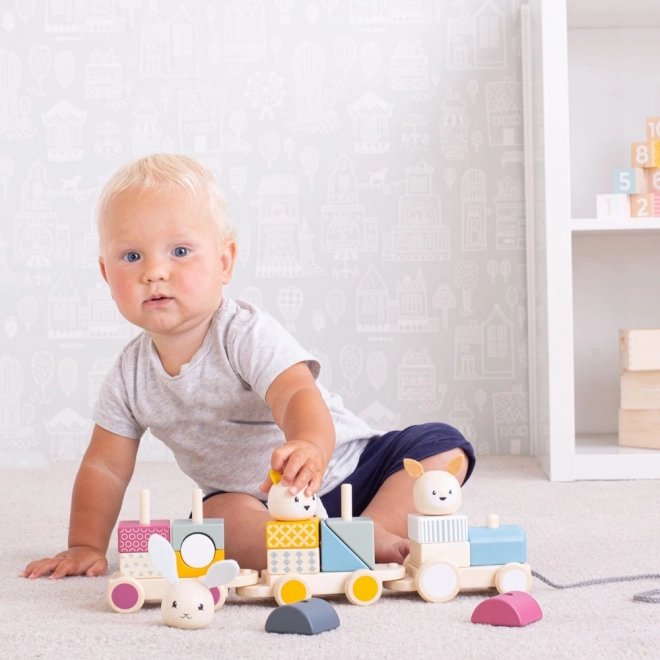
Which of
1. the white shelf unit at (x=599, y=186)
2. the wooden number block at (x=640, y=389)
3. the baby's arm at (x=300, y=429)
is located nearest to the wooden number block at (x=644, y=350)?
the wooden number block at (x=640, y=389)

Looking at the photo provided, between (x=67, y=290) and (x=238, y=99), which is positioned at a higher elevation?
(x=238, y=99)

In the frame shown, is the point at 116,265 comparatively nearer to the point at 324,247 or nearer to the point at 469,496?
the point at 469,496

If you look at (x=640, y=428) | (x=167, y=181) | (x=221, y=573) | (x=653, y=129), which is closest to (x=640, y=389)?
(x=640, y=428)

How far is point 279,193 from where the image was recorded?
6.10ft

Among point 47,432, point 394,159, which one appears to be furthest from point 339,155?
point 47,432

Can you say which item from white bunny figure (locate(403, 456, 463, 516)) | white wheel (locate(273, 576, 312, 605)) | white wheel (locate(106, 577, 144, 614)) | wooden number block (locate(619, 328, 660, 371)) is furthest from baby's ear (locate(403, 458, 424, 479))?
wooden number block (locate(619, 328, 660, 371))

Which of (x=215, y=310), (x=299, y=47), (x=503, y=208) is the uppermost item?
(x=299, y=47)

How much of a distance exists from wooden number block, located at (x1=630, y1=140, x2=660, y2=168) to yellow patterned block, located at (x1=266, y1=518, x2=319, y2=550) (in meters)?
1.12

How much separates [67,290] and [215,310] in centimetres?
94

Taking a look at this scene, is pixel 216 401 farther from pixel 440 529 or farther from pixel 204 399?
pixel 440 529

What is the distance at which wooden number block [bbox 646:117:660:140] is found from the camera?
5.51 feet

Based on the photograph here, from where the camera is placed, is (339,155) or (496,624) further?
(339,155)

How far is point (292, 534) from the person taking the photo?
0.77 m

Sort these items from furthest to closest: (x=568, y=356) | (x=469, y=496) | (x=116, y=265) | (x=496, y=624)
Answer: (x=568, y=356)
(x=469, y=496)
(x=116, y=265)
(x=496, y=624)
